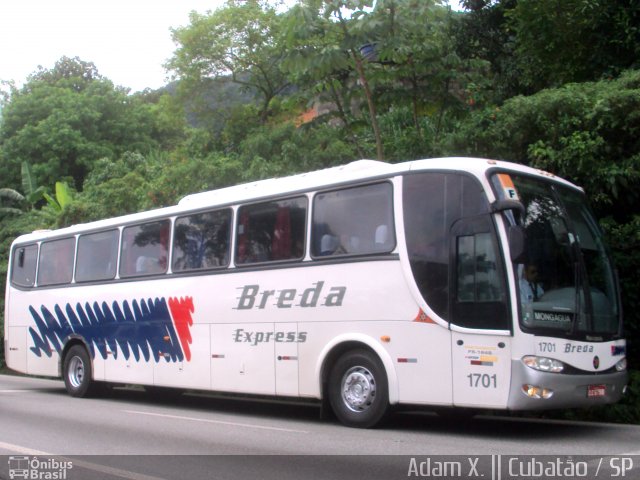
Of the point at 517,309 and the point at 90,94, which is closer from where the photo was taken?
the point at 517,309

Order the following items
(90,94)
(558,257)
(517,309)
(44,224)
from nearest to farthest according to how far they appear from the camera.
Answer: (517,309), (558,257), (44,224), (90,94)

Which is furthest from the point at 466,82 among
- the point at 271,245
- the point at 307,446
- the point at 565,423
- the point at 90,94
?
the point at 90,94

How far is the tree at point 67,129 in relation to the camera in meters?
40.8

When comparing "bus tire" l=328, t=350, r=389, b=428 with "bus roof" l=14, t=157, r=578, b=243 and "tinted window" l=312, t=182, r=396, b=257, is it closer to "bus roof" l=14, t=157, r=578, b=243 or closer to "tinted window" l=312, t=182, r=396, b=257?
"tinted window" l=312, t=182, r=396, b=257

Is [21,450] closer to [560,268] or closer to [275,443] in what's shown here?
[275,443]

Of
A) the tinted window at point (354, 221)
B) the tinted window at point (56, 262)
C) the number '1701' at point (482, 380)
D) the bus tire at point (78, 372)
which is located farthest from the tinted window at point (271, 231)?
the tinted window at point (56, 262)

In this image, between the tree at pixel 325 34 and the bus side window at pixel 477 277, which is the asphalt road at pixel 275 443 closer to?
the bus side window at pixel 477 277

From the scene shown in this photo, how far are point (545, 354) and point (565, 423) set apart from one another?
2.68 m

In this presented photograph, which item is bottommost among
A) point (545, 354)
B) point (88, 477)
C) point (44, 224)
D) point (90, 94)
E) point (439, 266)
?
point (88, 477)

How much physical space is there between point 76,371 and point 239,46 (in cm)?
2250

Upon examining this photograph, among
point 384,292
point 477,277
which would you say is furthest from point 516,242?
point 384,292


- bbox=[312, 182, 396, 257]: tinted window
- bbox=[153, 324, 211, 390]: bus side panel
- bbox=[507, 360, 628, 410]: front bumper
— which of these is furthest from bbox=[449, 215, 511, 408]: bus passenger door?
bbox=[153, 324, 211, 390]: bus side panel

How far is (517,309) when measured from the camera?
28.5ft

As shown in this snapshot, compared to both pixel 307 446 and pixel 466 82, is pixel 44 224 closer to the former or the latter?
pixel 466 82
